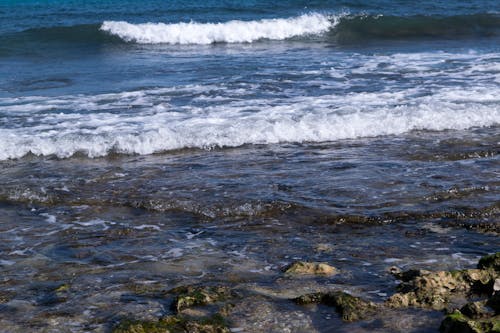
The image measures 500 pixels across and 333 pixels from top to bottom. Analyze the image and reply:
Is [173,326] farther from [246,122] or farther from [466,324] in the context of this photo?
[246,122]

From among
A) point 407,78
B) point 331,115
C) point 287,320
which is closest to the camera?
point 287,320

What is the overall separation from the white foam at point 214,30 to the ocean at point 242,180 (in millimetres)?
3012

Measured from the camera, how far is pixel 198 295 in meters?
4.22

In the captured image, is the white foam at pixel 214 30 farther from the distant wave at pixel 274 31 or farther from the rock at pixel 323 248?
the rock at pixel 323 248

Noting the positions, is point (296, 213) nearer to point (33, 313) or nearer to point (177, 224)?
point (177, 224)

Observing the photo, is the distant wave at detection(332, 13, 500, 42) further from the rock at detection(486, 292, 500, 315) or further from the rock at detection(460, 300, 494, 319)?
the rock at detection(460, 300, 494, 319)

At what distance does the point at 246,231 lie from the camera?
5562 mm

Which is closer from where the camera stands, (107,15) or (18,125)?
(18,125)

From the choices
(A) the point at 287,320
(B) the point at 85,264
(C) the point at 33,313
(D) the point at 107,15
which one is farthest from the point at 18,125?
(D) the point at 107,15

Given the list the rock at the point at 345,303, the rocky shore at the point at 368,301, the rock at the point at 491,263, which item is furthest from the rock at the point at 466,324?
the rock at the point at 491,263

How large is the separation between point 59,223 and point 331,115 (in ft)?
14.4

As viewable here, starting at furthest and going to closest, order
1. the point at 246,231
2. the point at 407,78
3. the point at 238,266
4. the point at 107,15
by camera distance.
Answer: the point at 107,15
the point at 407,78
the point at 246,231
the point at 238,266

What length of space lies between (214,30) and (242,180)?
13111 millimetres

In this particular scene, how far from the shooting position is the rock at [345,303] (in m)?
3.99
